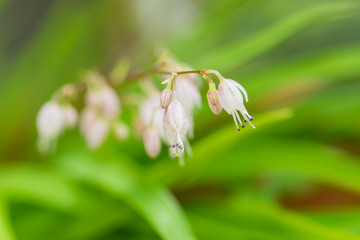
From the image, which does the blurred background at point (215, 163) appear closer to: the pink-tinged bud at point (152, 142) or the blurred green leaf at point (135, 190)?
the blurred green leaf at point (135, 190)

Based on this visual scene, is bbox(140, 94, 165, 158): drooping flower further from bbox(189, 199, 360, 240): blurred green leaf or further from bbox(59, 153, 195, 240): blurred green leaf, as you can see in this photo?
bbox(189, 199, 360, 240): blurred green leaf

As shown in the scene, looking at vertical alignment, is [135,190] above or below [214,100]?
above

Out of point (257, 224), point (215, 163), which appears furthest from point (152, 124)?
point (215, 163)

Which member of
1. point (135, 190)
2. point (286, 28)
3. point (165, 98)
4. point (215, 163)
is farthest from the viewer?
point (215, 163)

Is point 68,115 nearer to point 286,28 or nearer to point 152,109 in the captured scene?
point 152,109

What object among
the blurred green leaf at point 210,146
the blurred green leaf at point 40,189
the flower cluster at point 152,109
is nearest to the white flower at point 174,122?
the flower cluster at point 152,109
